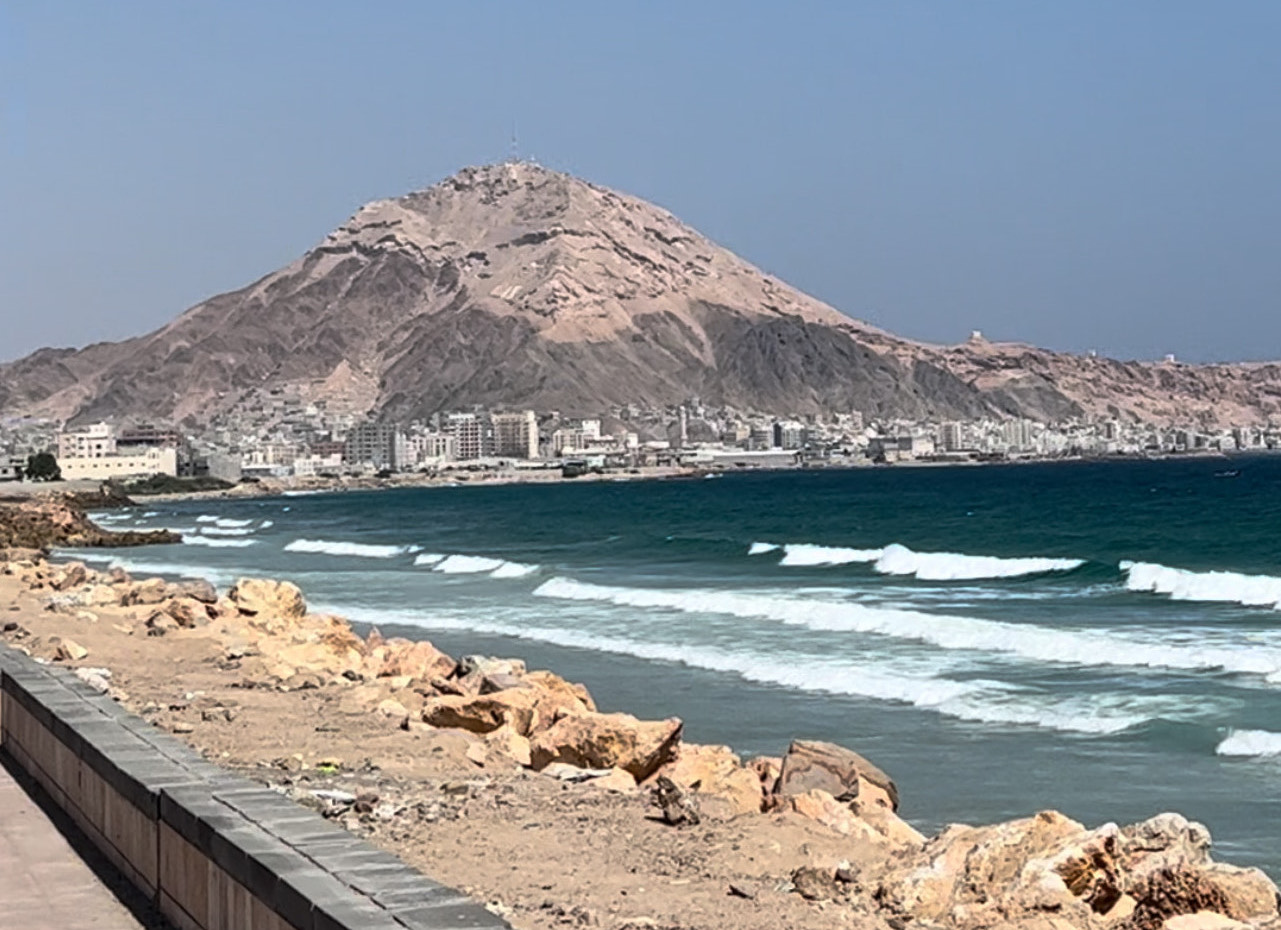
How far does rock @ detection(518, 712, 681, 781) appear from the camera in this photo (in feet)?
36.4

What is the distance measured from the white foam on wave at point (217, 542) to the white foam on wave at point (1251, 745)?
49.3 metres

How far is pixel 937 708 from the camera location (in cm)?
1753

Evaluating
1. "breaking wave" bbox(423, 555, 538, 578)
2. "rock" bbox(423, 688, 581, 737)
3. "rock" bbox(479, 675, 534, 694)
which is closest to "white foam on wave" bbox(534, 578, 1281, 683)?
"rock" bbox(479, 675, 534, 694)

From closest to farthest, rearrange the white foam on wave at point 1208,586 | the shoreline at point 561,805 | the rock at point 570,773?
the shoreline at point 561,805 → the rock at point 570,773 → the white foam on wave at point 1208,586

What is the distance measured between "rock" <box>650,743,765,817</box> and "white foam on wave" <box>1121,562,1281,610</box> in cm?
2004

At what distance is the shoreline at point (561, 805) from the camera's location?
6812mm

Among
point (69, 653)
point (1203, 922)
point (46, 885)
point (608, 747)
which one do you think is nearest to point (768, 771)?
point (608, 747)

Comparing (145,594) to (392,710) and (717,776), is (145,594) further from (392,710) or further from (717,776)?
(717,776)

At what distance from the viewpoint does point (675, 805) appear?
8477mm

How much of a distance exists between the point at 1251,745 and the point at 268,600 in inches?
484

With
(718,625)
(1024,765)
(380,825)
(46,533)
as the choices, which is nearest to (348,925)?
(380,825)

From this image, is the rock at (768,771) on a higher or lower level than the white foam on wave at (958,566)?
higher

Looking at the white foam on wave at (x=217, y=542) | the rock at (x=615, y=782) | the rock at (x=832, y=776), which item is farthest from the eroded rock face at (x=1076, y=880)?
the white foam on wave at (x=217, y=542)

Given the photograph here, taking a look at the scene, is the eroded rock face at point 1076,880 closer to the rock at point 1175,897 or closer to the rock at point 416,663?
the rock at point 1175,897
